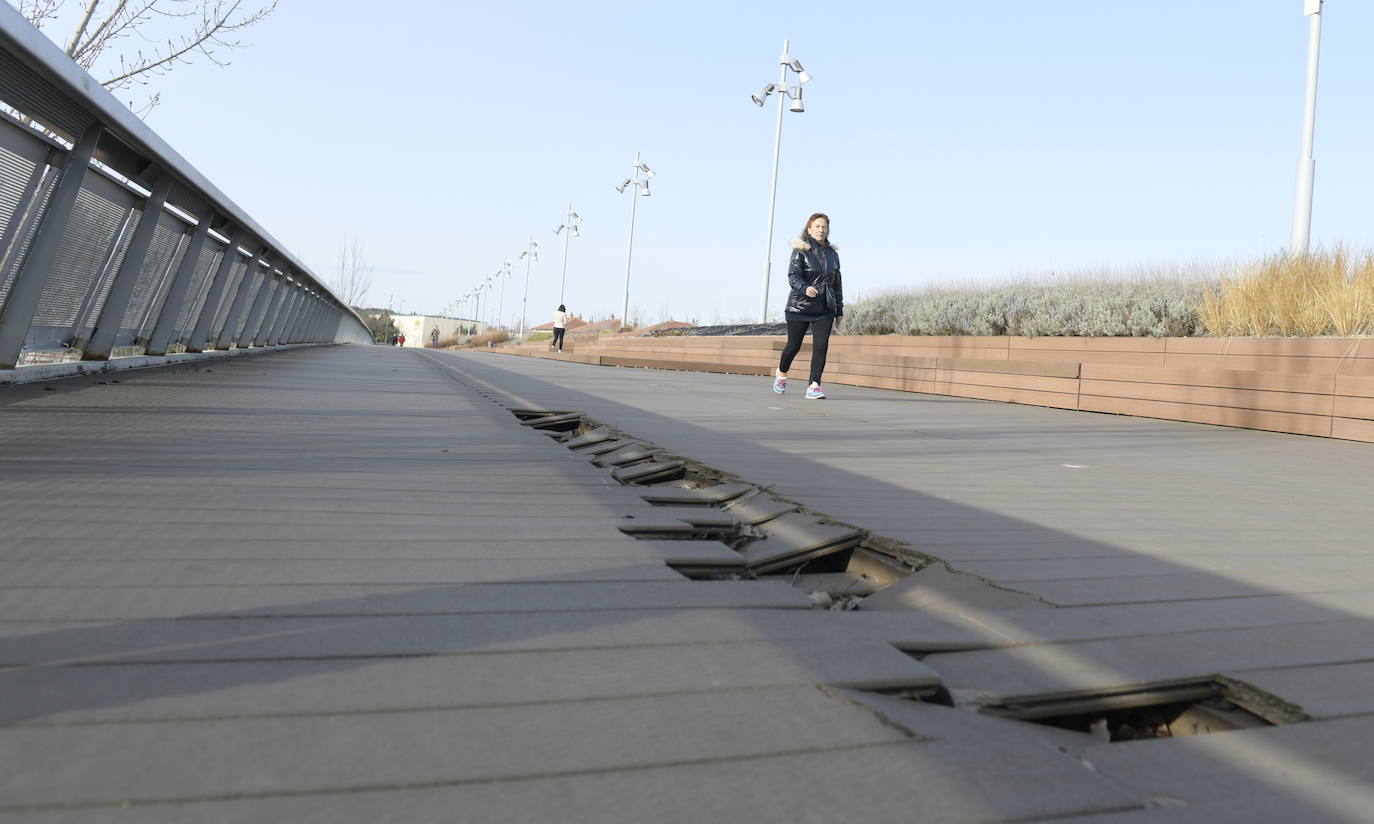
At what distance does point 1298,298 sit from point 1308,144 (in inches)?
138

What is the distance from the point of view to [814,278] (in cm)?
906

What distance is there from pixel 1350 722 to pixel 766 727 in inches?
35.0

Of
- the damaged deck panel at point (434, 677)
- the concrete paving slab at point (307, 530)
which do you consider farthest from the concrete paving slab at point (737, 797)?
the concrete paving slab at point (307, 530)

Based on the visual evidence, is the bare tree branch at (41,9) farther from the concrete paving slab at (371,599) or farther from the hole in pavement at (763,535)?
the concrete paving slab at (371,599)

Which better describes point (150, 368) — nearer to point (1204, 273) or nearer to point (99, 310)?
point (99, 310)

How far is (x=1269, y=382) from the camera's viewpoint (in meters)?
7.12

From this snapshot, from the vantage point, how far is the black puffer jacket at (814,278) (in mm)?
8992

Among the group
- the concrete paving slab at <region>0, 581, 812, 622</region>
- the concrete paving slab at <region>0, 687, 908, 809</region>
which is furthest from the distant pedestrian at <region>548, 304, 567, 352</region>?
the concrete paving slab at <region>0, 687, 908, 809</region>

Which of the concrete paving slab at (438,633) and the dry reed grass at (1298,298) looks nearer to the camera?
the concrete paving slab at (438,633)

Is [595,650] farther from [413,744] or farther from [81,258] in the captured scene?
[81,258]

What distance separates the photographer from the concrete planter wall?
667 cm

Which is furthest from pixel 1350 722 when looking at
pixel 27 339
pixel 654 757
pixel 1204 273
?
pixel 1204 273

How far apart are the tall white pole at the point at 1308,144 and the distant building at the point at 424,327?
76831 millimetres

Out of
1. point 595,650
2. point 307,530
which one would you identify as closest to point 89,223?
point 307,530
